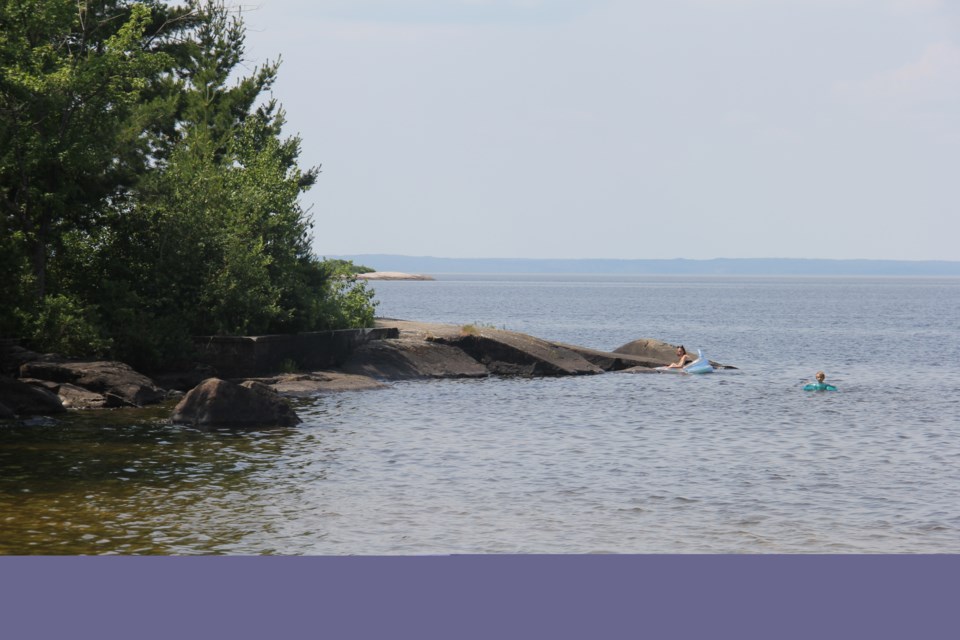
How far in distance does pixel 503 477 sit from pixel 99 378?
49.4ft

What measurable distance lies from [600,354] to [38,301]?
25795 millimetres

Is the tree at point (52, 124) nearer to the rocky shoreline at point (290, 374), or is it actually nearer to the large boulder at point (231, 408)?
the rocky shoreline at point (290, 374)

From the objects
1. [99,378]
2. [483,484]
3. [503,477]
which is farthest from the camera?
[99,378]

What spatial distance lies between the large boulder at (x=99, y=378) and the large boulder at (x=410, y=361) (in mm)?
10011

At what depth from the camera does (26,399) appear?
28125 millimetres

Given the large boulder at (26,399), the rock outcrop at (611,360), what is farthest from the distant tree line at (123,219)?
the rock outcrop at (611,360)

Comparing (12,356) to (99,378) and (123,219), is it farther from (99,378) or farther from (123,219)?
(123,219)

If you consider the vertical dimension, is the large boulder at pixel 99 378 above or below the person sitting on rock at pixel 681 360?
above

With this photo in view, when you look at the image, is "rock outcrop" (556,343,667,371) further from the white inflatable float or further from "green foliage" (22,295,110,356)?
"green foliage" (22,295,110,356)

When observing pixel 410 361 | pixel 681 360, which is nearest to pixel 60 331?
pixel 410 361

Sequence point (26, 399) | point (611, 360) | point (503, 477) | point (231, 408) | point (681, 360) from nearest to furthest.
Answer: point (503, 477)
point (231, 408)
point (26, 399)
point (611, 360)
point (681, 360)

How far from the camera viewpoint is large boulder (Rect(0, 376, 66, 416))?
2800 centimetres

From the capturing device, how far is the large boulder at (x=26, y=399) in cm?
2800

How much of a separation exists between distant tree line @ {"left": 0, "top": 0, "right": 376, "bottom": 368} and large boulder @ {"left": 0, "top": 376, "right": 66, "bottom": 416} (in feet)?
10.7
